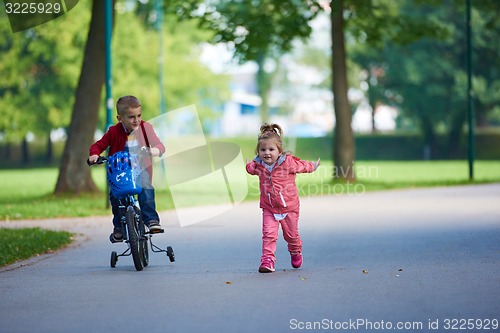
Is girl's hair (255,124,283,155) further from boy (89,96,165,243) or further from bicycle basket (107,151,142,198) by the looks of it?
bicycle basket (107,151,142,198)

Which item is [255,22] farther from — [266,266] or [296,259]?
[266,266]

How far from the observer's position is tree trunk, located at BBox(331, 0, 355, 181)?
101 feet

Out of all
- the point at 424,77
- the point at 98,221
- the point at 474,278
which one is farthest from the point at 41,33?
→ the point at 474,278

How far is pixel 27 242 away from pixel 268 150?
4.99 metres

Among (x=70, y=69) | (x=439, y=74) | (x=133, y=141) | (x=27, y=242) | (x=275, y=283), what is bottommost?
(x=27, y=242)

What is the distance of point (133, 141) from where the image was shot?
1055 centimetres

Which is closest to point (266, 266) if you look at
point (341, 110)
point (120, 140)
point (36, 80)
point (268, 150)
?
point (268, 150)

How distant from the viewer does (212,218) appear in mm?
18703

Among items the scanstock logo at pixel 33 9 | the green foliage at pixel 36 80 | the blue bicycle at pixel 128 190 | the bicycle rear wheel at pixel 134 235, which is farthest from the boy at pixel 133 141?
the green foliage at pixel 36 80

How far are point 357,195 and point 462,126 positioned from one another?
126 feet

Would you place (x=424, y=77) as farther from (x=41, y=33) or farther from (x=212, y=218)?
(x=212, y=218)

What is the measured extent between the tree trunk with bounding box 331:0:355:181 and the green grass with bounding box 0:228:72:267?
16346 mm

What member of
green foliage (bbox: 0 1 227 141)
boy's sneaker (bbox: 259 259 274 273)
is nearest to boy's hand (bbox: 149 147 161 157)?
boy's sneaker (bbox: 259 259 274 273)

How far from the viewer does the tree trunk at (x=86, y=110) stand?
2547cm
